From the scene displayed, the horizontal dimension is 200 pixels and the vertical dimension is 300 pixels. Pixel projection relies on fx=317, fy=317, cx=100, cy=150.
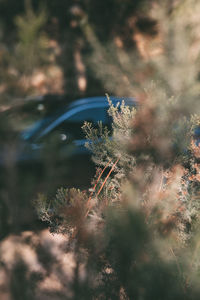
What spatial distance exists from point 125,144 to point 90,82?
743 cm

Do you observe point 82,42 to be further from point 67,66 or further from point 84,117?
point 84,117

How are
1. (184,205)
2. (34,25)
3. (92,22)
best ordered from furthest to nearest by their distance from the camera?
1. (92,22)
2. (34,25)
3. (184,205)

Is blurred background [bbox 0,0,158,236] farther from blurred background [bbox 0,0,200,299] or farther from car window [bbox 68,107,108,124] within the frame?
car window [bbox 68,107,108,124]

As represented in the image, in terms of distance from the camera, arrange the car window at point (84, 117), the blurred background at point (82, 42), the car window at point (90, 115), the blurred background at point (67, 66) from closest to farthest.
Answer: the blurred background at point (67, 66)
the car window at point (84, 117)
the car window at point (90, 115)
the blurred background at point (82, 42)

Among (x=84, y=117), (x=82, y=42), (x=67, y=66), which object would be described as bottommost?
(x=84, y=117)

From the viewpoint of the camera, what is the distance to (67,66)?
10.6 m

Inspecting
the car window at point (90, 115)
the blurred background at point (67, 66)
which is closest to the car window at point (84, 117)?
the car window at point (90, 115)

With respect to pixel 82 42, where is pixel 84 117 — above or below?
below

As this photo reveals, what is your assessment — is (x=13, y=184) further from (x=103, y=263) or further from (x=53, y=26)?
(x=53, y=26)

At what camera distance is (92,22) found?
10375 mm

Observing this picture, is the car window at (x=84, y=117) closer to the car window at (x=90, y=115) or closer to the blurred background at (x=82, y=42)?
the car window at (x=90, y=115)

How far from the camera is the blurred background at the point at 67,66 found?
134cm

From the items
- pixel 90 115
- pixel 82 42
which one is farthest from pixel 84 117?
pixel 82 42

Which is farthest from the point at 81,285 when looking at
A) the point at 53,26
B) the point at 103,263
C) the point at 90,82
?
the point at 53,26
